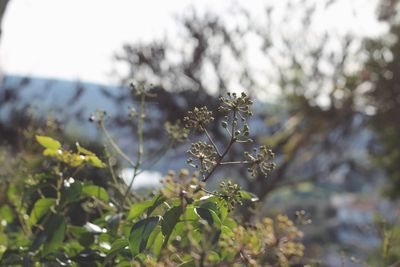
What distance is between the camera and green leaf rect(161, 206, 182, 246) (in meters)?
1.05

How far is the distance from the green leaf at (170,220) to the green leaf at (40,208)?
1.51ft

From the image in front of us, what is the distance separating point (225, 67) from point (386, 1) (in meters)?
2.62

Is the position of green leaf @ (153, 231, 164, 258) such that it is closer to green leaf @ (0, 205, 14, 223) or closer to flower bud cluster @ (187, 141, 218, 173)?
flower bud cluster @ (187, 141, 218, 173)

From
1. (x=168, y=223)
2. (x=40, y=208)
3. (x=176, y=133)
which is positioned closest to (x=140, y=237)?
(x=168, y=223)

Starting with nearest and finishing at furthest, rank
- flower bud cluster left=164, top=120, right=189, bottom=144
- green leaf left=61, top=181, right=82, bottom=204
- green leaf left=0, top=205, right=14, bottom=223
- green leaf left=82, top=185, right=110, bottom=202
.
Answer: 1. green leaf left=61, top=181, right=82, bottom=204
2. green leaf left=82, top=185, right=110, bottom=202
3. flower bud cluster left=164, top=120, right=189, bottom=144
4. green leaf left=0, top=205, right=14, bottom=223

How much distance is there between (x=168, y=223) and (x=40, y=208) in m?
0.49

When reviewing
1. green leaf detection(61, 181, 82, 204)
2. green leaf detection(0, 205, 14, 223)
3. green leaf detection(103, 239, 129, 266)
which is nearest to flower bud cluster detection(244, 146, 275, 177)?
green leaf detection(103, 239, 129, 266)

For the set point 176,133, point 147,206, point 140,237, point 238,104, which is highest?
point 176,133

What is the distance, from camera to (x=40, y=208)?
1448 mm

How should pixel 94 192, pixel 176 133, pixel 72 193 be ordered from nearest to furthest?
1. pixel 72 193
2. pixel 94 192
3. pixel 176 133

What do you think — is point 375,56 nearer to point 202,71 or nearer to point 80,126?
point 202,71

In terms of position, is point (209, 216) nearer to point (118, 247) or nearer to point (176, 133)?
point (118, 247)

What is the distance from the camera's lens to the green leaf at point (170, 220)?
105cm

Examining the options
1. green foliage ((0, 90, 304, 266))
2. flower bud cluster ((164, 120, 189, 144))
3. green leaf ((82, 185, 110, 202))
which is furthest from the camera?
flower bud cluster ((164, 120, 189, 144))
